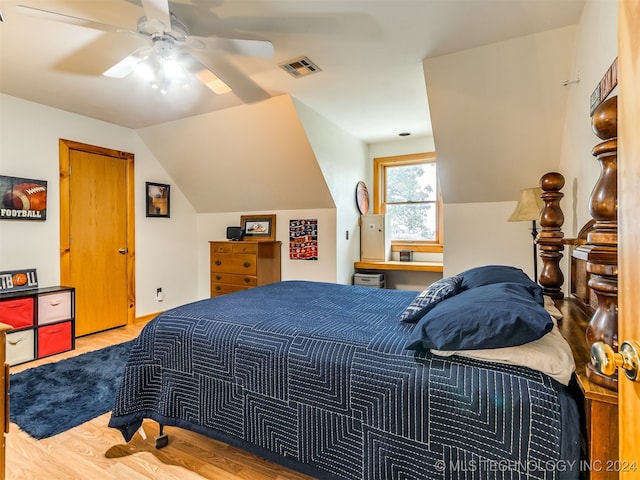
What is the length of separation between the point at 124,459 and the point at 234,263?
8.76 ft

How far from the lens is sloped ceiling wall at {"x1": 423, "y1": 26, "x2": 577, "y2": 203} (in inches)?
91.2

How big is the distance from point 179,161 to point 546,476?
4489 millimetres

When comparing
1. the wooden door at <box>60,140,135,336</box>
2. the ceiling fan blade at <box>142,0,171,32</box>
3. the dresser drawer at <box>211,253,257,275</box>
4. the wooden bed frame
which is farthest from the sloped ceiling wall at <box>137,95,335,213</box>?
the wooden bed frame

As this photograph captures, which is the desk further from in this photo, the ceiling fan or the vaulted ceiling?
the ceiling fan

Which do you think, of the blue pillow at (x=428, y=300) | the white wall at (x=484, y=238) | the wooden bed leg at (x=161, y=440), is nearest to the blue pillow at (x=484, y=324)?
the blue pillow at (x=428, y=300)

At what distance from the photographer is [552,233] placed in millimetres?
1947

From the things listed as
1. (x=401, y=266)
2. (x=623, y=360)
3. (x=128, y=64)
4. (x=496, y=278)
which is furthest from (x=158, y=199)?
(x=623, y=360)

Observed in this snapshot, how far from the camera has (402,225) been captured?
15.5 ft

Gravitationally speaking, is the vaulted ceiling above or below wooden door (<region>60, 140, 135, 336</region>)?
above

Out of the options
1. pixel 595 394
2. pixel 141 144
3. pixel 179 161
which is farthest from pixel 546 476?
pixel 141 144

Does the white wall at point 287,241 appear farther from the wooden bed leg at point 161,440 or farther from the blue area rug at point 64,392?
the wooden bed leg at point 161,440

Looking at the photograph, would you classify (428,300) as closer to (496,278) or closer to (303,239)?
(496,278)

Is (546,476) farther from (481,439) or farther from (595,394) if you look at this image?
(595,394)

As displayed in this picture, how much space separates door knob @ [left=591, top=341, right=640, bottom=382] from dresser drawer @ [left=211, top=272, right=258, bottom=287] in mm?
3703
